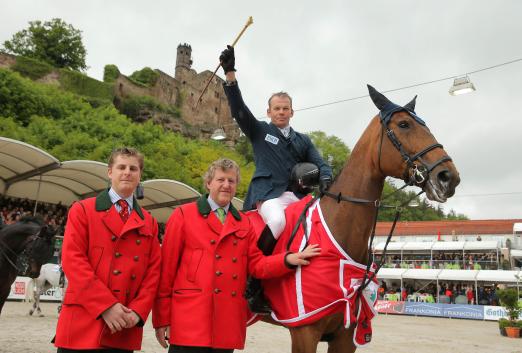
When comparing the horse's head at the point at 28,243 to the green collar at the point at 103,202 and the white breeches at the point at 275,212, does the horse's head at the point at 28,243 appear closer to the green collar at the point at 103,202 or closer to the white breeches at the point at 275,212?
the green collar at the point at 103,202

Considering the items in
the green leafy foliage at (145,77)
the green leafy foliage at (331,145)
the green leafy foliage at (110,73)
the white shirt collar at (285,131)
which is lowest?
the white shirt collar at (285,131)

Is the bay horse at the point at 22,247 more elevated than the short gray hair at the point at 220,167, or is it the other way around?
the short gray hair at the point at 220,167

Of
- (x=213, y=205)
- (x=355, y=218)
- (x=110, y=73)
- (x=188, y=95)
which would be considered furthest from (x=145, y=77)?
(x=355, y=218)

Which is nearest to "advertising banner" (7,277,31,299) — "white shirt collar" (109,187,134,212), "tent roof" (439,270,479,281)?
"white shirt collar" (109,187,134,212)

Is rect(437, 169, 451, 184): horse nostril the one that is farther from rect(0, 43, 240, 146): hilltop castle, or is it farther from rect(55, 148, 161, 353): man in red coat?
rect(0, 43, 240, 146): hilltop castle

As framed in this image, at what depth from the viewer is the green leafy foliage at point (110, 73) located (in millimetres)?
54438

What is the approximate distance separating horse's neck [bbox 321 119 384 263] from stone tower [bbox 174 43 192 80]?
74.9 metres

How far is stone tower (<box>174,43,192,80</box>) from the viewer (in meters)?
75.8

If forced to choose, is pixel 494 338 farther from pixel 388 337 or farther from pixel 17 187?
pixel 17 187

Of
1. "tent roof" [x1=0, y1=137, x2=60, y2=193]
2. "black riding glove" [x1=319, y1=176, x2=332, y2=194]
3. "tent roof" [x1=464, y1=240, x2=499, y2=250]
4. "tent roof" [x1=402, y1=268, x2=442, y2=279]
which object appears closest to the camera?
"black riding glove" [x1=319, y1=176, x2=332, y2=194]

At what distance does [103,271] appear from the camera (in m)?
2.80

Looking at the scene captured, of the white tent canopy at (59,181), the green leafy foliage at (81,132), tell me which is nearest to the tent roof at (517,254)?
the green leafy foliage at (81,132)

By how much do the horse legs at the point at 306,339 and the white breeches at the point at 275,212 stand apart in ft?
2.58

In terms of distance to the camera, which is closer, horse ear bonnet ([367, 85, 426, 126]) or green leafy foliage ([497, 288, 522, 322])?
horse ear bonnet ([367, 85, 426, 126])
